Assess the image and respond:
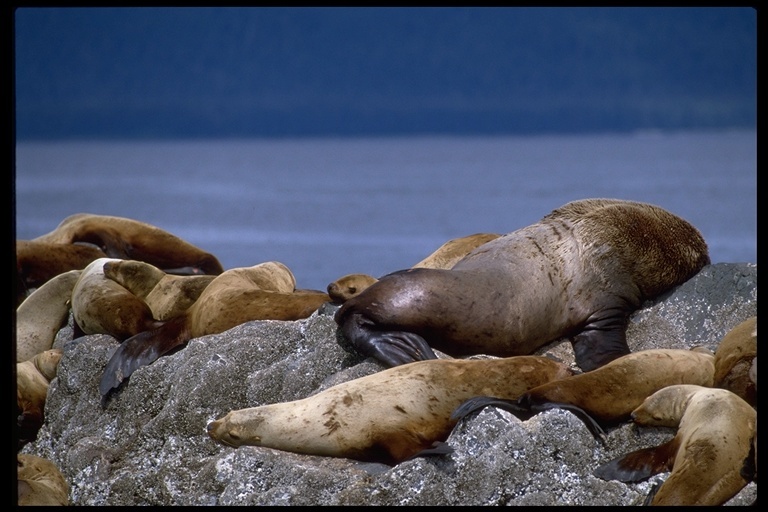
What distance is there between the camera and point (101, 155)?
6091 cm

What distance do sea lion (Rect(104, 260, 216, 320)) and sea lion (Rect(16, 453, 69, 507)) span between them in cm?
153

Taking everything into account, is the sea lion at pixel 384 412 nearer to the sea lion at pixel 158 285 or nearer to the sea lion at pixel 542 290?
the sea lion at pixel 542 290

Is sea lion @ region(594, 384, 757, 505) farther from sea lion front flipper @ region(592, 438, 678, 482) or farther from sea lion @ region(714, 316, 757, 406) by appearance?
sea lion @ region(714, 316, 757, 406)

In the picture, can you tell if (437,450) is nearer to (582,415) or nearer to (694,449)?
(582,415)

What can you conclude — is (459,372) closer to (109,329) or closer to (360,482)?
(360,482)

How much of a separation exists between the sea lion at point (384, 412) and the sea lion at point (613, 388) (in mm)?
156

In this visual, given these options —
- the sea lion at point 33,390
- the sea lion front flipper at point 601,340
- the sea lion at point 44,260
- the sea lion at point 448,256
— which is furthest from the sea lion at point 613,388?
the sea lion at point 44,260

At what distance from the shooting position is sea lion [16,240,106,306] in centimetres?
941

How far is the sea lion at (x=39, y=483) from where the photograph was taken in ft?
19.3

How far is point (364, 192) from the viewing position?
112 ft

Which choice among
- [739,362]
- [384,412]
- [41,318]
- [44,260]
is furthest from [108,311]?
[739,362]

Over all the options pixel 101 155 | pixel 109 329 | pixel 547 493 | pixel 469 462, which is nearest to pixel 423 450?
pixel 469 462

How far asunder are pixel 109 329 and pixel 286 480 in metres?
2.23

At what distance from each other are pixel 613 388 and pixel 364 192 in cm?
2839
